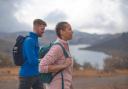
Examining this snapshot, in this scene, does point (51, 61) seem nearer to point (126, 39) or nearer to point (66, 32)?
point (66, 32)

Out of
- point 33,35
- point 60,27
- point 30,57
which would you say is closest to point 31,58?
point 30,57

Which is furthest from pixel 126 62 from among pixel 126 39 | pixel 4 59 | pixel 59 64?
pixel 126 39

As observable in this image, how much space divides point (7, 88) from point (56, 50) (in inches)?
457

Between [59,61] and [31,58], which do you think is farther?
[31,58]

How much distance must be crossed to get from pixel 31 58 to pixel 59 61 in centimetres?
211

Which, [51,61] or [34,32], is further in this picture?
[34,32]

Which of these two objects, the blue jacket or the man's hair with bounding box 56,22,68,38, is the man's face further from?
the man's hair with bounding box 56,22,68,38

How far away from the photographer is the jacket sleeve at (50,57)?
22.4 ft

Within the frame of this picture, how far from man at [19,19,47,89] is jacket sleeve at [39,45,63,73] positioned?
2103 mm

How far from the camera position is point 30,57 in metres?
8.95

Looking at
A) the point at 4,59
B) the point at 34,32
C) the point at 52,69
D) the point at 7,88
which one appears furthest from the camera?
the point at 4,59

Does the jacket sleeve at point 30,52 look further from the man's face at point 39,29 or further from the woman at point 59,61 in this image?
the woman at point 59,61

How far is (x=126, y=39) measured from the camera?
94.9 meters

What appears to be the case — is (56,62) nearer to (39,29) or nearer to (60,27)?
(60,27)
